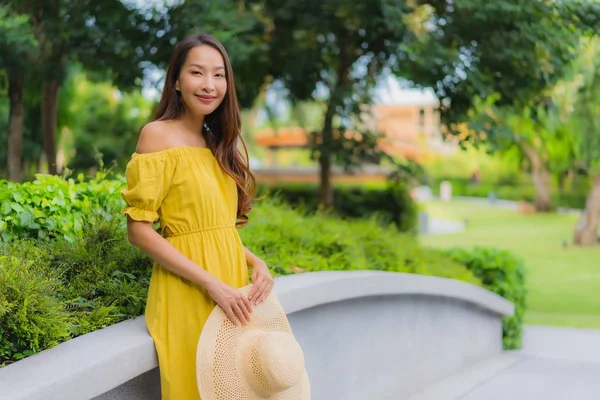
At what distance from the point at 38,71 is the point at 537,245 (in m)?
19.4

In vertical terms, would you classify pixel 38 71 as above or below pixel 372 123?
above

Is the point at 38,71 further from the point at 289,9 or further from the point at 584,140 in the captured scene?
the point at 584,140

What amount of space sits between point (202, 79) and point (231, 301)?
27.5 inches

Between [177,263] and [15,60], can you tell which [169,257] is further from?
[15,60]

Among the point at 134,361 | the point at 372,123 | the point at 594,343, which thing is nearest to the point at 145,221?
→ the point at 134,361

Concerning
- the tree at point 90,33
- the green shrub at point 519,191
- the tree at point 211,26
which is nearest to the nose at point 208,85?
the tree at point 211,26

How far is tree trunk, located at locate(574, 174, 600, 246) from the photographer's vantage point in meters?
21.0

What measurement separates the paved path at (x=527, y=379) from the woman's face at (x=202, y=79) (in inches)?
114

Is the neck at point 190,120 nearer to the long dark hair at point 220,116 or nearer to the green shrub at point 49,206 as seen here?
the long dark hair at point 220,116

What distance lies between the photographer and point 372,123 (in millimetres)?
11586

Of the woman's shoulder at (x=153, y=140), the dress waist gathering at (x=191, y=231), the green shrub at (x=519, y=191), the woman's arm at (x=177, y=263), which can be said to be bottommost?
the green shrub at (x=519, y=191)

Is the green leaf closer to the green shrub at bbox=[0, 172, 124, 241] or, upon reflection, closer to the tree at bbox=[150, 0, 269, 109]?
the green shrub at bbox=[0, 172, 124, 241]

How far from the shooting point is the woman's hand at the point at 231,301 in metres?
2.40

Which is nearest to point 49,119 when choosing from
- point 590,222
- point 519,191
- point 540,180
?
point 590,222
